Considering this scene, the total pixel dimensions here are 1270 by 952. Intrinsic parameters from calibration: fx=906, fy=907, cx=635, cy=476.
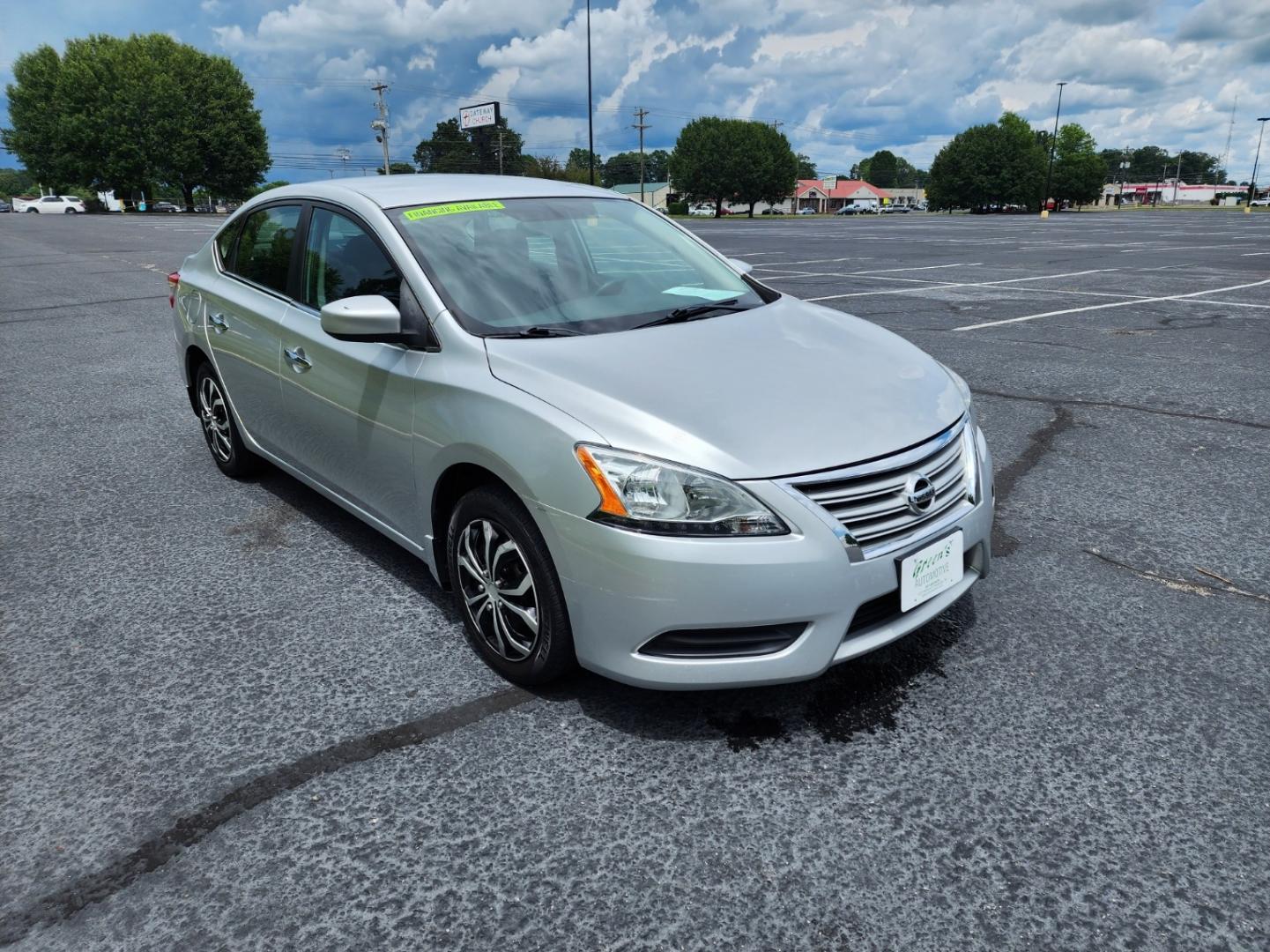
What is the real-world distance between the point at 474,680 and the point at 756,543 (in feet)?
3.79

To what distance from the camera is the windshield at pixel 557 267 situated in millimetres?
3145

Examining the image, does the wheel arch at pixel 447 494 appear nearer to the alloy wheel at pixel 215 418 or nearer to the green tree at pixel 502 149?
the alloy wheel at pixel 215 418

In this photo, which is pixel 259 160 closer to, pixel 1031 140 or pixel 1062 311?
pixel 1031 140

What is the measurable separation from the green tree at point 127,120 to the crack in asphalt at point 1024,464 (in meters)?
85.4

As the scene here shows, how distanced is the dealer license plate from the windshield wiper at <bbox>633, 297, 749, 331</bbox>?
1226 millimetres

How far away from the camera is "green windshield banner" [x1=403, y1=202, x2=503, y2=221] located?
3.45 meters

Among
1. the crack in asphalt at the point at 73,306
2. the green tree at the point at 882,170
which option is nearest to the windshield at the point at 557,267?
the crack in asphalt at the point at 73,306

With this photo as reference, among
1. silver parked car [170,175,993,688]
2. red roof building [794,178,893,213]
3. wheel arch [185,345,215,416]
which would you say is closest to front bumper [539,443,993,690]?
silver parked car [170,175,993,688]

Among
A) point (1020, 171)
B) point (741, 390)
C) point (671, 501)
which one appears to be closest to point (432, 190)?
point (741, 390)

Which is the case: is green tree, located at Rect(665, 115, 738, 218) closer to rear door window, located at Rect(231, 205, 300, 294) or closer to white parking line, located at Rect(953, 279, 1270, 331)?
white parking line, located at Rect(953, 279, 1270, 331)

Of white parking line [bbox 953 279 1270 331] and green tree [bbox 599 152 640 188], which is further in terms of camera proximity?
green tree [bbox 599 152 640 188]

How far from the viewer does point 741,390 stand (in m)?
2.67

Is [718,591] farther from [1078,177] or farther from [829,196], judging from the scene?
[829,196]

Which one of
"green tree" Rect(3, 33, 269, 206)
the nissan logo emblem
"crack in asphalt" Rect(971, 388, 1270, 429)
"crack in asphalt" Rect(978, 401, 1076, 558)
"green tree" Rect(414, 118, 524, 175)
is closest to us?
the nissan logo emblem
